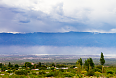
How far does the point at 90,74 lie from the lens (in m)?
28.9

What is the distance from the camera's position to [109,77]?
24844 mm

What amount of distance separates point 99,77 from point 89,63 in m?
10.7

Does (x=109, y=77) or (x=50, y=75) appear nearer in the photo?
(x=109, y=77)

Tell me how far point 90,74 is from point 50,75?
665 centimetres

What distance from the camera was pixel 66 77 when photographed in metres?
25.6

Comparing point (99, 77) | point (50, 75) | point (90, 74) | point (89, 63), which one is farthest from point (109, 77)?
point (89, 63)

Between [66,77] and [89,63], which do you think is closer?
[66,77]

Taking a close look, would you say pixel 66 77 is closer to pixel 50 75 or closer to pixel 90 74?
pixel 50 75

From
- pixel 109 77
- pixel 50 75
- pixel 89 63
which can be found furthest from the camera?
pixel 89 63

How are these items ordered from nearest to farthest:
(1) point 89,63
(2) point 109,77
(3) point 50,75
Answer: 1. (2) point 109,77
2. (3) point 50,75
3. (1) point 89,63

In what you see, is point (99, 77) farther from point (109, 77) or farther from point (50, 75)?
point (50, 75)

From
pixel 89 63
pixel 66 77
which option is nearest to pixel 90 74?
pixel 66 77

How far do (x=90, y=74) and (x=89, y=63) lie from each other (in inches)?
305

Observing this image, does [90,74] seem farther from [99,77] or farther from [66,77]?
[66,77]
